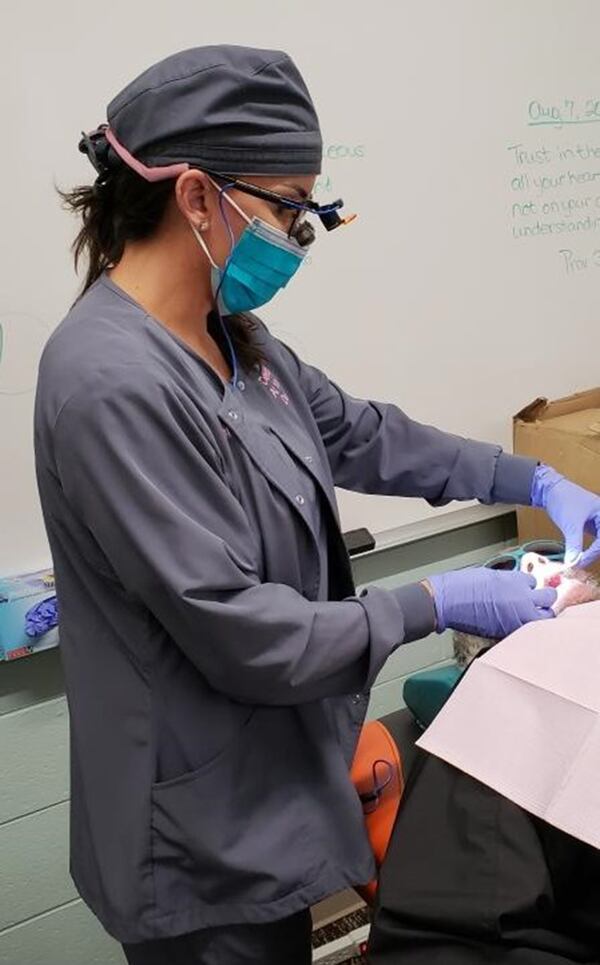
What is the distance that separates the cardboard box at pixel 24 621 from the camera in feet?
4.13

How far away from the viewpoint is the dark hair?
0.80m

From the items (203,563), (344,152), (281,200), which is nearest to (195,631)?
(203,563)

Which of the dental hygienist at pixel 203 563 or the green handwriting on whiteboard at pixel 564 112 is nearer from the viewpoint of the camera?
the dental hygienist at pixel 203 563

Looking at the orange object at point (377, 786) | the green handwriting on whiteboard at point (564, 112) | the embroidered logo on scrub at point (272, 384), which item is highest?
the green handwriting on whiteboard at point (564, 112)

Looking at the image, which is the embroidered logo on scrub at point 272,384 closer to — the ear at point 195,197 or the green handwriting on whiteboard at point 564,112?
the ear at point 195,197

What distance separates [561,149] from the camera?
5.63ft

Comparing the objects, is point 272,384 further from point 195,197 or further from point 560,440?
point 560,440

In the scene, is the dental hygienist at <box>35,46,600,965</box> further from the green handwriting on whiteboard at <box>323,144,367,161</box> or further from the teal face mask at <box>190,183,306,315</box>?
the green handwriting on whiteboard at <box>323,144,367,161</box>

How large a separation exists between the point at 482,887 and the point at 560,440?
1082 mm

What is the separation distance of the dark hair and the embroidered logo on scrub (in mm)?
232

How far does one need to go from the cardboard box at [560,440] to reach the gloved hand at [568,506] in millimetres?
393

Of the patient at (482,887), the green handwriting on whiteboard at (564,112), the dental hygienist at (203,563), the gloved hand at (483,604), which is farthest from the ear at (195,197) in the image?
A: the green handwriting on whiteboard at (564,112)

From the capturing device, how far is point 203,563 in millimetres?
735

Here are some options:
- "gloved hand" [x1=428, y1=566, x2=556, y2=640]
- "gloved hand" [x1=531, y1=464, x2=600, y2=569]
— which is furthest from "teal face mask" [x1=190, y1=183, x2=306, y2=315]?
"gloved hand" [x1=531, y1=464, x2=600, y2=569]
